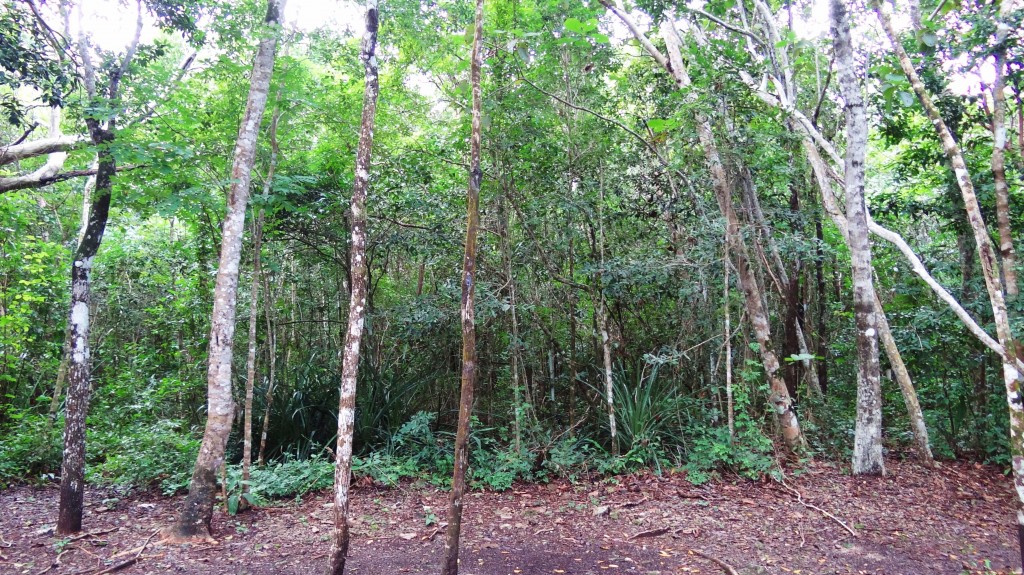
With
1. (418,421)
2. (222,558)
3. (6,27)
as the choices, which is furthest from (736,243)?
(6,27)

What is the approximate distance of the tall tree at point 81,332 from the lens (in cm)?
513

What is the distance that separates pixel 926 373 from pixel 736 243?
3219mm

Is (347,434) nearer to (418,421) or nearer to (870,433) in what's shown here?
(418,421)

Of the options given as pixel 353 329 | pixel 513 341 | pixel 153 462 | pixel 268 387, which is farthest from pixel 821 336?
pixel 153 462

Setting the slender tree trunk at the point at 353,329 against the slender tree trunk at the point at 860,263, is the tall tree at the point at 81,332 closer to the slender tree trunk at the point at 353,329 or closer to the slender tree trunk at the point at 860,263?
the slender tree trunk at the point at 353,329

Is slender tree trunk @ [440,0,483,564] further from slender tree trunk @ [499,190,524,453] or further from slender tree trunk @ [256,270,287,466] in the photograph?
slender tree trunk @ [256,270,287,466]

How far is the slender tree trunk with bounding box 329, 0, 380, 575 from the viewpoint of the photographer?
3.66 m

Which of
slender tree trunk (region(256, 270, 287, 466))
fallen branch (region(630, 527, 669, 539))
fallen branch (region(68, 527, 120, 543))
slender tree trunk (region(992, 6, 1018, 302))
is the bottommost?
fallen branch (region(68, 527, 120, 543))

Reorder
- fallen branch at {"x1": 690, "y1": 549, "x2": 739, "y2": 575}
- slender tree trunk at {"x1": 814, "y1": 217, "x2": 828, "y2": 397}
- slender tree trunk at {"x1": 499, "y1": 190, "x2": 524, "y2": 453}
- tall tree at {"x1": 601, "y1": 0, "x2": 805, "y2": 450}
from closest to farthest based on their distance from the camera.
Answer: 1. fallen branch at {"x1": 690, "y1": 549, "x2": 739, "y2": 575}
2. tall tree at {"x1": 601, "y1": 0, "x2": 805, "y2": 450}
3. slender tree trunk at {"x1": 499, "y1": 190, "x2": 524, "y2": 453}
4. slender tree trunk at {"x1": 814, "y1": 217, "x2": 828, "y2": 397}

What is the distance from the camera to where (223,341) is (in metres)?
5.06

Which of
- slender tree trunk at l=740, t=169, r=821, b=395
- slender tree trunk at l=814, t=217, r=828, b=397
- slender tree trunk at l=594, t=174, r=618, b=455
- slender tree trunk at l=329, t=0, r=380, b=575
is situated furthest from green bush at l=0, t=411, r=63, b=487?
slender tree trunk at l=814, t=217, r=828, b=397

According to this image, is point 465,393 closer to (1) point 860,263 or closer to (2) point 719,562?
(2) point 719,562

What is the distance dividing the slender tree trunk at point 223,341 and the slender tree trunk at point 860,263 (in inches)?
222

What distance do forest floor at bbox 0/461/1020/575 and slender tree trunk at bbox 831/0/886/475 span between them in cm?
37
